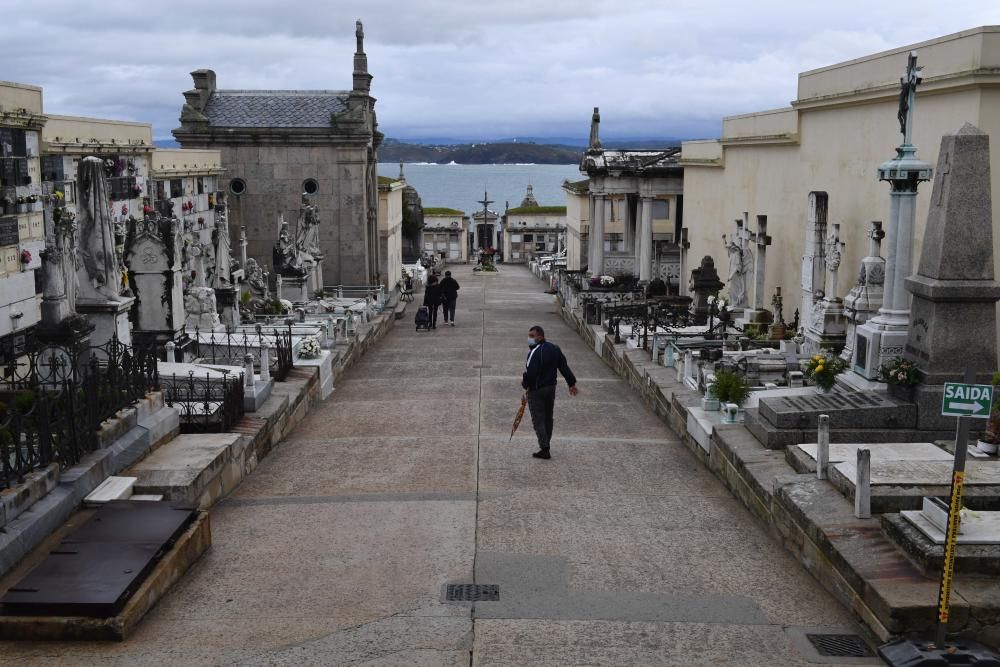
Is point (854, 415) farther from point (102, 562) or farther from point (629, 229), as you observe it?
point (629, 229)

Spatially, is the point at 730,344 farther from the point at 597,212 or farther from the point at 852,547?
the point at 597,212

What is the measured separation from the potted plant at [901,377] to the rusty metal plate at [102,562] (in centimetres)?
673

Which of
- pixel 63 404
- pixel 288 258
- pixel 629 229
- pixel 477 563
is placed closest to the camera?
pixel 477 563

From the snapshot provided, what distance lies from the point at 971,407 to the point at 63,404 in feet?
21.6

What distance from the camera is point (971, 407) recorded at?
634cm

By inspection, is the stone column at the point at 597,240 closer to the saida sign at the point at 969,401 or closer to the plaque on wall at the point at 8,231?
the plaque on wall at the point at 8,231

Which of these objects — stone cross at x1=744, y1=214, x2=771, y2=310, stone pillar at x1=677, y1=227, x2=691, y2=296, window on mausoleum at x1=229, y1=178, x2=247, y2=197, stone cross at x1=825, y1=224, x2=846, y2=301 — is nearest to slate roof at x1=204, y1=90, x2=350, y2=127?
window on mausoleum at x1=229, y1=178, x2=247, y2=197

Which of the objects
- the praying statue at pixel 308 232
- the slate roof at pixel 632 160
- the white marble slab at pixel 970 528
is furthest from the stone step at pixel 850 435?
the slate roof at pixel 632 160

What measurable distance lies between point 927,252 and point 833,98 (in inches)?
351

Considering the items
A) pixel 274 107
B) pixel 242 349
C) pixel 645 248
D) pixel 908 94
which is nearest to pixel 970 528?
pixel 908 94

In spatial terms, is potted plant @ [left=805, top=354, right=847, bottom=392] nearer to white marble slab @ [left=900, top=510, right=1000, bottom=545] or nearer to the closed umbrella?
the closed umbrella

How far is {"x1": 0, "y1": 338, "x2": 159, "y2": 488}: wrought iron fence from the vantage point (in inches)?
300

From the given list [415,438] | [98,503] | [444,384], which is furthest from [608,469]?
[444,384]

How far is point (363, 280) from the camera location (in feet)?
105
